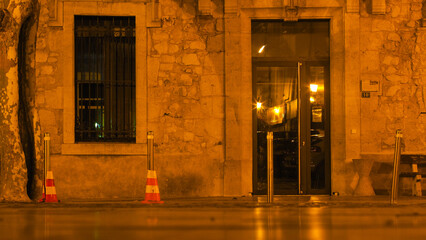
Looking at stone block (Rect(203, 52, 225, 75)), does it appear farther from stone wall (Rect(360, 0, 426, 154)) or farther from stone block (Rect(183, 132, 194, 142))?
stone wall (Rect(360, 0, 426, 154))

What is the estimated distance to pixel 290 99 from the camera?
1288 cm

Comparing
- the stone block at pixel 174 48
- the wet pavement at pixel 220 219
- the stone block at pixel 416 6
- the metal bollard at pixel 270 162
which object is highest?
the stone block at pixel 416 6

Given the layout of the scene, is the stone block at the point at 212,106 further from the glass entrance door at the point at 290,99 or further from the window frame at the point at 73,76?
the window frame at the point at 73,76

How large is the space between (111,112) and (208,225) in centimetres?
582

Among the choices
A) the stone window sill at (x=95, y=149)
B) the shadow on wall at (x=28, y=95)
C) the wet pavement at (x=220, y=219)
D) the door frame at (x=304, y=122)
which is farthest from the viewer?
the door frame at (x=304, y=122)

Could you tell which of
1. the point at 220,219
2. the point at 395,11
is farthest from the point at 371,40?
the point at 220,219

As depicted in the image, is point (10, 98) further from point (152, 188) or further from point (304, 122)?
point (304, 122)

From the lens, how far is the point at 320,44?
12.9 metres

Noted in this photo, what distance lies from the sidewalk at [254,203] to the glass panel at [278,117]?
0.80 metres

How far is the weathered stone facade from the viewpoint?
1241 cm

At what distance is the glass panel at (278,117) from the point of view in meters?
12.8

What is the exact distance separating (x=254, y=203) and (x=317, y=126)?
9.51 ft

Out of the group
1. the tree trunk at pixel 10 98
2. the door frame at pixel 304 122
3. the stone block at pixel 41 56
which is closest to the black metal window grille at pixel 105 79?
the stone block at pixel 41 56

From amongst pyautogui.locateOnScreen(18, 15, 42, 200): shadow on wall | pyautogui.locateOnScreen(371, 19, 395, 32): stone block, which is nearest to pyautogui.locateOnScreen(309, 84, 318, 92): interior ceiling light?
pyautogui.locateOnScreen(371, 19, 395, 32): stone block
